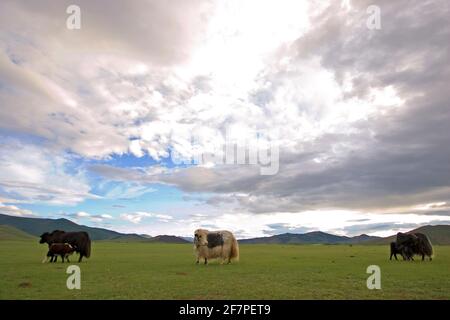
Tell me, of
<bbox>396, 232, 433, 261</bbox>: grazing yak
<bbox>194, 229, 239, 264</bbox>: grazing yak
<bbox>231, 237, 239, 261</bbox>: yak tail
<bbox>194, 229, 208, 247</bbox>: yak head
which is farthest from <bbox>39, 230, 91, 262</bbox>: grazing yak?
<bbox>396, 232, 433, 261</bbox>: grazing yak

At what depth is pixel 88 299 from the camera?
13.7 meters

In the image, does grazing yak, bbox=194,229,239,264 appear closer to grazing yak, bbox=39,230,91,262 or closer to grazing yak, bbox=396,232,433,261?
grazing yak, bbox=39,230,91,262

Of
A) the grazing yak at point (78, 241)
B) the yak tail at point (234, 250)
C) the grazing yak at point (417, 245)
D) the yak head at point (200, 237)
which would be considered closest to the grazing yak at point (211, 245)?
the yak head at point (200, 237)

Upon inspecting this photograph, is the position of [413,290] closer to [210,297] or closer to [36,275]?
[210,297]

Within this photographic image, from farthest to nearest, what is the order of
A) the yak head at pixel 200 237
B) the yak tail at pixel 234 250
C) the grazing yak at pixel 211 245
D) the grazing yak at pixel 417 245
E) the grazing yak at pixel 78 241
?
the grazing yak at pixel 417 245
the grazing yak at pixel 78 241
the yak tail at pixel 234 250
the grazing yak at pixel 211 245
the yak head at pixel 200 237

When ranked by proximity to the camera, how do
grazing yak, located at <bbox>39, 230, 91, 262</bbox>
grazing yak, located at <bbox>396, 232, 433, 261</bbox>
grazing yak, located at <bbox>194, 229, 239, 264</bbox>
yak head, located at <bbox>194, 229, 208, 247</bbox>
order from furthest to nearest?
1. grazing yak, located at <bbox>396, 232, 433, 261</bbox>
2. grazing yak, located at <bbox>39, 230, 91, 262</bbox>
3. grazing yak, located at <bbox>194, 229, 239, 264</bbox>
4. yak head, located at <bbox>194, 229, 208, 247</bbox>

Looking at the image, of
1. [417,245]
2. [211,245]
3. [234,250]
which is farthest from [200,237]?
[417,245]

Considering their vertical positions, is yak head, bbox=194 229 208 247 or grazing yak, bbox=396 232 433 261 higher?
yak head, bbox=194 229 208 247

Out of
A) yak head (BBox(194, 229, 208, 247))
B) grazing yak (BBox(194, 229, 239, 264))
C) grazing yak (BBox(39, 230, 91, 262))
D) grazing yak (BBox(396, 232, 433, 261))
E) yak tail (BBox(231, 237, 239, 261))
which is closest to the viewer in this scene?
yak head (BBox(194, 229, 208, 247))

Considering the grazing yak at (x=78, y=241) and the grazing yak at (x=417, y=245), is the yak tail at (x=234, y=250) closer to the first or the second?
the grazing yak at (x=78, y=241)

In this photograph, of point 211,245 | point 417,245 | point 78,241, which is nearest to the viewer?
point 211,245

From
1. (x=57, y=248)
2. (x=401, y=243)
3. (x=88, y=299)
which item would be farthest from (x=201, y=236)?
(x=401, y=243)

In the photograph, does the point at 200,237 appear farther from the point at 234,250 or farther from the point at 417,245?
the point at 417,245
